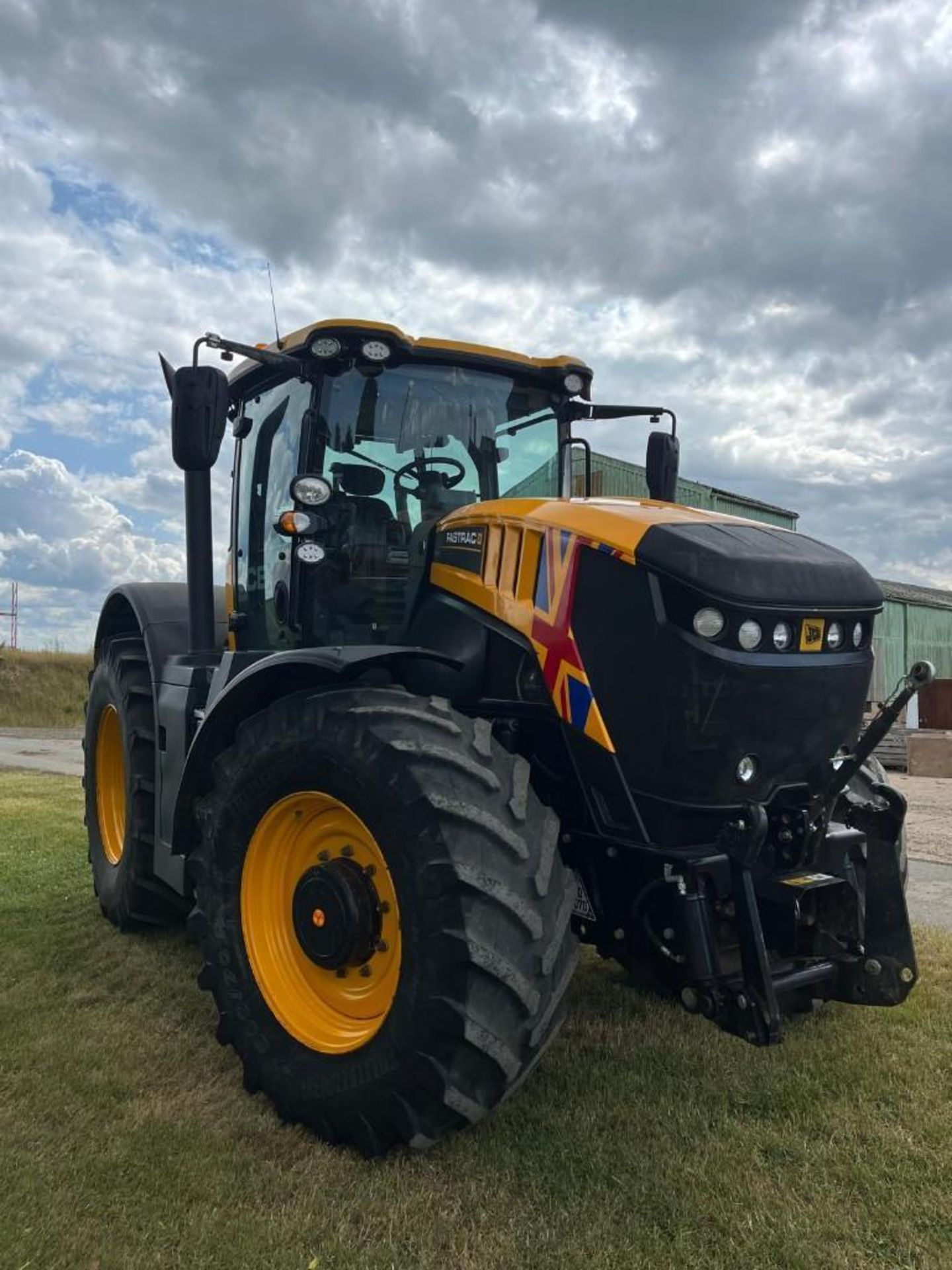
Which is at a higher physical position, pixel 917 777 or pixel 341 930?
pixel 341 930

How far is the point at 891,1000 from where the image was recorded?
3137 millimetres

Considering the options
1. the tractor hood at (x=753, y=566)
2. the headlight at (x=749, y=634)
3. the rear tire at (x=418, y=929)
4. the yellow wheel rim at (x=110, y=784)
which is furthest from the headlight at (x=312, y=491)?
the yellow wheel rim at (x=110, y=784)

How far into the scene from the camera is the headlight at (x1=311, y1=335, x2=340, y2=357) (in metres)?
3.84

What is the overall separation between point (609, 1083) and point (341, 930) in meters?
1.10

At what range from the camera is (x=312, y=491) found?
3688mm

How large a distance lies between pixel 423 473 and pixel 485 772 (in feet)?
5.15

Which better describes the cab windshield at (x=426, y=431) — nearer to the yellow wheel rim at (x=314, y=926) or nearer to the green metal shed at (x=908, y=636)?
the yellow wheel rim at (x=314, y=926)

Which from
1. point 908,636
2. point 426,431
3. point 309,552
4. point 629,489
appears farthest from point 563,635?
point 908,636

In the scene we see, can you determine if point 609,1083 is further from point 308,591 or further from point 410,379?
point 410,379

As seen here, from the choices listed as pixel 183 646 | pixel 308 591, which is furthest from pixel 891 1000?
pixel 183 646

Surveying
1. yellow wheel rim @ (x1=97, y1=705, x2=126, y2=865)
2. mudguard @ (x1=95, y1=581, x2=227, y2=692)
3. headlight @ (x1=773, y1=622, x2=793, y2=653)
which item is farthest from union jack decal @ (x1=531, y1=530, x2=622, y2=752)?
yellow wheel rim @ (x1=97, y1=705, x2=126, y2=865)

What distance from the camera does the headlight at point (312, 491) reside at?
3.68m

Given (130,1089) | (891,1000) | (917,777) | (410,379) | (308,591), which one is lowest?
(917,777)

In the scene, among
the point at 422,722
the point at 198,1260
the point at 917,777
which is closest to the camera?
the point at 198,1260
